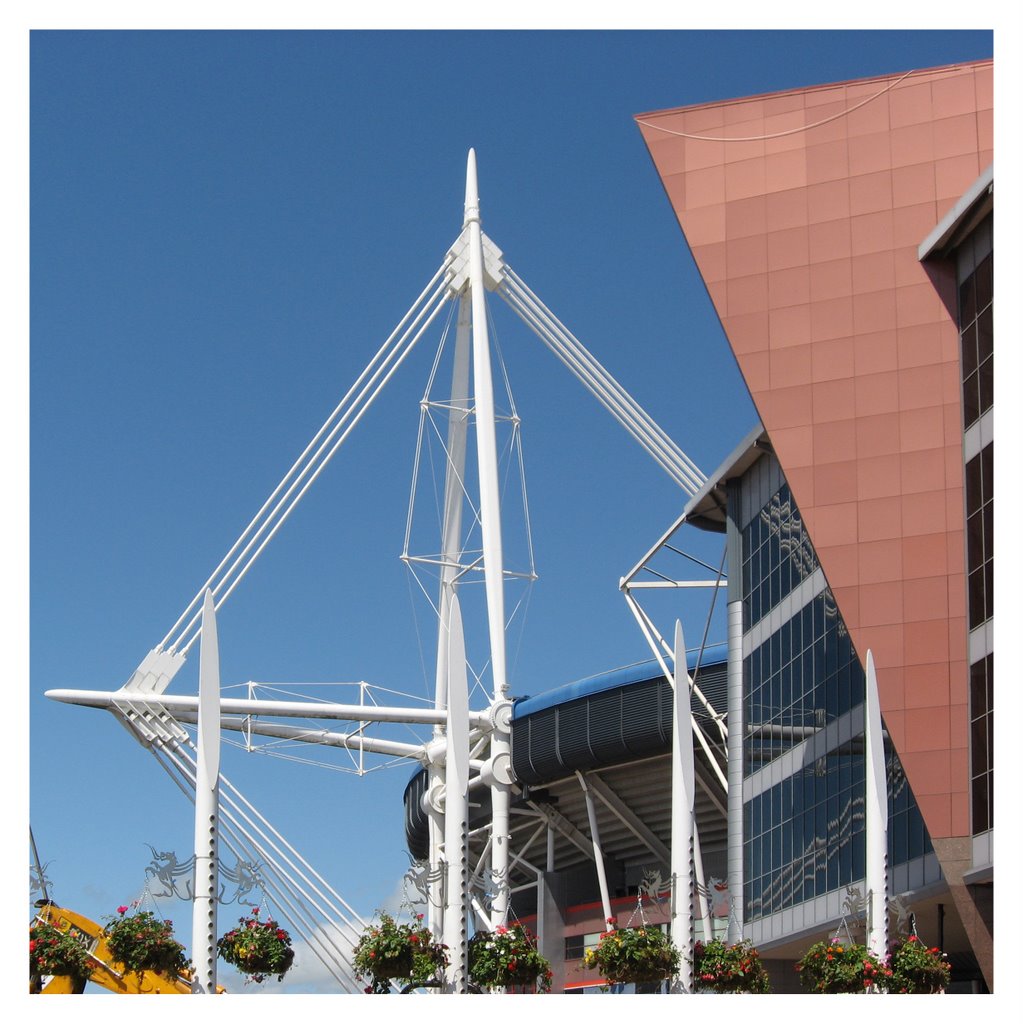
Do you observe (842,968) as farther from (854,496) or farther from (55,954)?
(55,954)

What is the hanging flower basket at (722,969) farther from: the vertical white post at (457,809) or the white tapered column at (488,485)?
the white tapered column at (488,485)

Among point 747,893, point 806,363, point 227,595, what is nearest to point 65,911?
point 227,595

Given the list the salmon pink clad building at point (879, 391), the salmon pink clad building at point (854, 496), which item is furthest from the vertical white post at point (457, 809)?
the salmon pink clad building at point (879, 391)

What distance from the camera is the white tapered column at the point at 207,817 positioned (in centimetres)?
2684

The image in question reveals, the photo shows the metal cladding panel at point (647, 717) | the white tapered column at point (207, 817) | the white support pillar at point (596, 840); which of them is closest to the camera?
the white tapered column at point (207, 817)

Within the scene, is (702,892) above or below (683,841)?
below

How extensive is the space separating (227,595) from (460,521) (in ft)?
25.5

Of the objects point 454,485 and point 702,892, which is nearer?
point 702,892

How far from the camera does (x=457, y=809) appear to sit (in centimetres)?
2911

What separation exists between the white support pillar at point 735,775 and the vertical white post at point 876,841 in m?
18.6

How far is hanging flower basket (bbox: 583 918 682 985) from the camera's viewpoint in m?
29.4

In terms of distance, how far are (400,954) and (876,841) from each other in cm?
843

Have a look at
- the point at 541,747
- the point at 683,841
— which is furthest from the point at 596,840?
the point at 683,841
